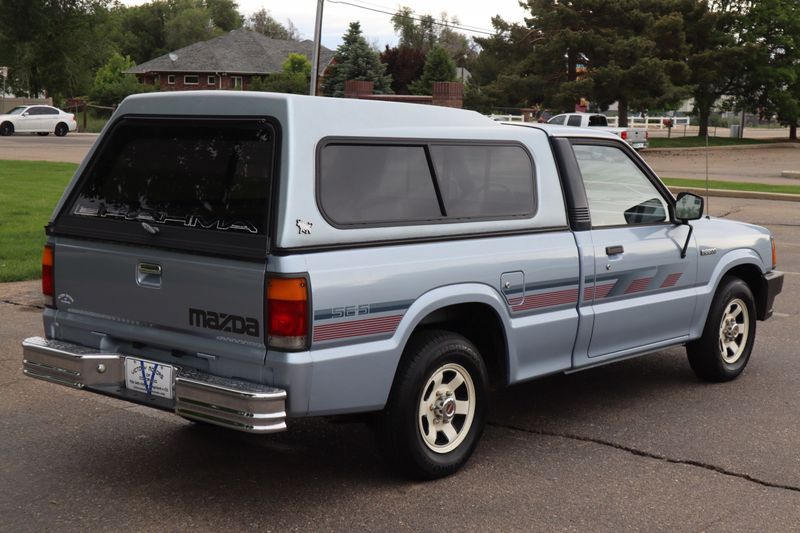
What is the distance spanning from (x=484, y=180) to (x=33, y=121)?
1824 inches

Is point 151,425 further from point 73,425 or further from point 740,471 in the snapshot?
point 740,471

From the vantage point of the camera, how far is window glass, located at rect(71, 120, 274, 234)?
4.69 metres

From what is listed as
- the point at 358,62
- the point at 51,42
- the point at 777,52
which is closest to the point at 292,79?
the point at 51,42

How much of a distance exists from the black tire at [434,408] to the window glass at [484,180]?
0.71m

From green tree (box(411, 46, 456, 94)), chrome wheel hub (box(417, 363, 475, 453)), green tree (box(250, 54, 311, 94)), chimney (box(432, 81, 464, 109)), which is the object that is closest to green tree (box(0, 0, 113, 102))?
green tree (box(250, 54, 311, 94))

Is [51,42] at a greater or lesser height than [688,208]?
greater

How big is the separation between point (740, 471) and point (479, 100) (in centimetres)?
4829

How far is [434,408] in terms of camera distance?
5.12 meters

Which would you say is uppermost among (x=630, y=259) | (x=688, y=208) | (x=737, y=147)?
(x=737, y=147)

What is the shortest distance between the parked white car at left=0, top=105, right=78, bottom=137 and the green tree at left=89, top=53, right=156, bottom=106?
20.1 metres

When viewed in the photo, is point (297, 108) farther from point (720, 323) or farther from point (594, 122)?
point (594, 122)

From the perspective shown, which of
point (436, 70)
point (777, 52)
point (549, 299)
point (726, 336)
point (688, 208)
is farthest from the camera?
point (436, 70)

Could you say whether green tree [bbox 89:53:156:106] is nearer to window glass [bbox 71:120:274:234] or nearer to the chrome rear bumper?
window glass [bbox 71:120:274:234]

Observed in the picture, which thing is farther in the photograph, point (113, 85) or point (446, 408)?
point (113, 85)
